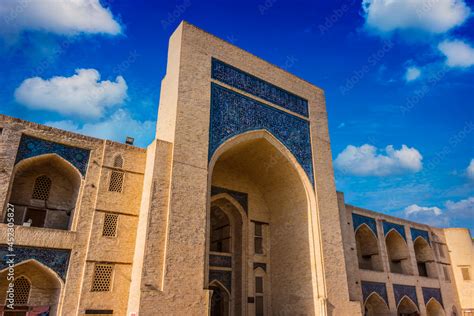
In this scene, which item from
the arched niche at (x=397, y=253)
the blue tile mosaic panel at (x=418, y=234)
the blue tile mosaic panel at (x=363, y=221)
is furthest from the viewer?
the blue tile mosaic panel at (x=418, y=234)

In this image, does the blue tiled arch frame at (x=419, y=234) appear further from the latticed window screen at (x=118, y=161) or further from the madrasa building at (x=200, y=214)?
the latticed window screen at (x=118, y=161)

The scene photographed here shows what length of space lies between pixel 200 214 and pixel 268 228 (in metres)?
4.06

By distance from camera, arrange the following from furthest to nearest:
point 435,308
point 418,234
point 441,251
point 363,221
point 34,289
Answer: point 441,251 < point 418,234 < point 435,308 < point 363,221 < point 34,289

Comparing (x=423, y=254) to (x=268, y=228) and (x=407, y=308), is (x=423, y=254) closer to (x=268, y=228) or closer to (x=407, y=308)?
(x=407, y=308)

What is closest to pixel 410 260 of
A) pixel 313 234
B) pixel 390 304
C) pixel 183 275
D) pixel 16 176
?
pixel 390 304

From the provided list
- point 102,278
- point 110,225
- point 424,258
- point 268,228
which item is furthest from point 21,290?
point 424,258

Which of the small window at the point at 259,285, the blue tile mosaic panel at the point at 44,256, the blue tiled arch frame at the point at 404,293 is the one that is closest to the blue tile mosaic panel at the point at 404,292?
the blue tiled arch frame at the point at 404,293

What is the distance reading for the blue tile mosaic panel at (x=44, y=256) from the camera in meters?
6.89

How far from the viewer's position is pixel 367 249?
13.8m

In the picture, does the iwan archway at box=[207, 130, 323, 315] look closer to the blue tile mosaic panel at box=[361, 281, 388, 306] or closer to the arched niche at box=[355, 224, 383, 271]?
the blue tile mosaic panel at box=[361, 281, 388, 306]

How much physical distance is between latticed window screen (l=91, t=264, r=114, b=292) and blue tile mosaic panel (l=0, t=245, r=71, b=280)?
58cm

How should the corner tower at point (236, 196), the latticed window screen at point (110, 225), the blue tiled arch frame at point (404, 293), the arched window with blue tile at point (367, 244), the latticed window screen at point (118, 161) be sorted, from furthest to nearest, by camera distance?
1. the arched window with blue tile at point (367, 244)
2. the blue tiled arch frame at point (404, 293)
3. the latticed window screen at point (118, 161)
4. the latticed window screen at point (110, 225)
5. the corner tower at point (236, 196)

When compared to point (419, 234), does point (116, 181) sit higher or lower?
lower

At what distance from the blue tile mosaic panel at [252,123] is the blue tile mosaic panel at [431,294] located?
295 inches
